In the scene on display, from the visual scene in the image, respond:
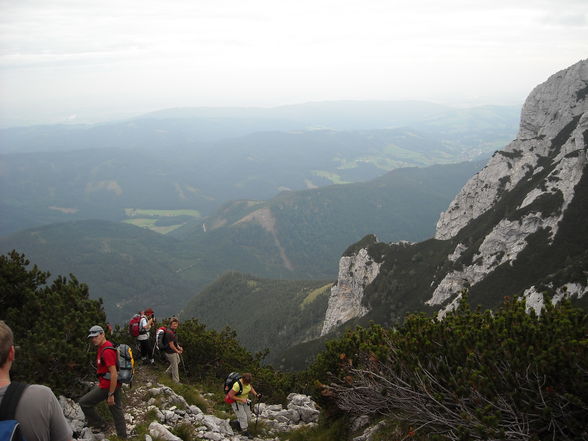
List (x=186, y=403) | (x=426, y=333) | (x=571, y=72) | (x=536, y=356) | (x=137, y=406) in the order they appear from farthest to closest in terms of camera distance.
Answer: (x=571, y=72)
(x=186, y=403)
(x=137, y=406)
(x=426, y=333)
(x=536, y=356)

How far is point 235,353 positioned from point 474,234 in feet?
276

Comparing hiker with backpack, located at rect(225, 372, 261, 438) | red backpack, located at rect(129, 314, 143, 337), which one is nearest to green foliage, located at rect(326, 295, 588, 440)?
hiker with backpack, located at rect(225, 372, 261, 438)

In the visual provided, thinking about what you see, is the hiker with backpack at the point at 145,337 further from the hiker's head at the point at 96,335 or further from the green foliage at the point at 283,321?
the green foliage at the point at 283,321

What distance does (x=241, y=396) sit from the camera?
17.0m

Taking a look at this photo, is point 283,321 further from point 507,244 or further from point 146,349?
point 146,349

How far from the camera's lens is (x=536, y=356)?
33.7ft

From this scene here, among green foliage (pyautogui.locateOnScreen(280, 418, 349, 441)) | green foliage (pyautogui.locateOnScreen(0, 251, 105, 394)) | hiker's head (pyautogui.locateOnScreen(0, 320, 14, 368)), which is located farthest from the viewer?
green foliage (pyautogui.locateOnScreen(280, 418, 349, 441))

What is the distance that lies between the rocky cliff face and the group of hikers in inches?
1861

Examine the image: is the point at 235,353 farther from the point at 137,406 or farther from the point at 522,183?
the point at 522,183

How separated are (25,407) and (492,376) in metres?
10.3

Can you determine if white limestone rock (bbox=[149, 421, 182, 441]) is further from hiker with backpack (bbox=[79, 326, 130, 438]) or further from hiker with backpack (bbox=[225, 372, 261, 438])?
hiker with backpack (bbox=[225, 372, 261, 438])

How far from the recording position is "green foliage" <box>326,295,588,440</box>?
9.73 m

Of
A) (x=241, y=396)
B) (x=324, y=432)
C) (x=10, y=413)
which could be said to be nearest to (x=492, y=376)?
(x=324, y=432)

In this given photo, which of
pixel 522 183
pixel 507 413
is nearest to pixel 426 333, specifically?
pixel 507 413
